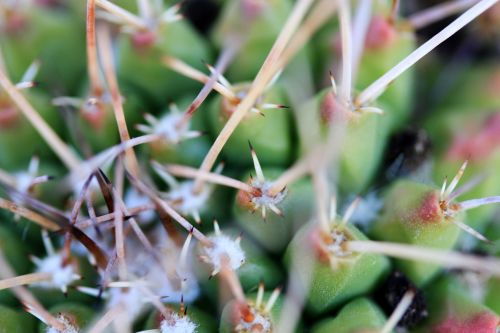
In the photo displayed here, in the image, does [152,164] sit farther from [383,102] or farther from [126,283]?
[383,102]

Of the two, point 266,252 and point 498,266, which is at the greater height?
point 266,252

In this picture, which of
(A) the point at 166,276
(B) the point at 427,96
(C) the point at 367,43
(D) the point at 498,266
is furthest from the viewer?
(B) the point at 427,96

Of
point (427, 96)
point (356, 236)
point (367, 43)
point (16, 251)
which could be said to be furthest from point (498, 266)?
point (16, 251)

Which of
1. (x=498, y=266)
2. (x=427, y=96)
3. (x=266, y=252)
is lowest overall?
(x=498, y=266)

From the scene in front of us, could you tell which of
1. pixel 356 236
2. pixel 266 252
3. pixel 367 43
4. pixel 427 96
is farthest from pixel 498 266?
pixel 427 96

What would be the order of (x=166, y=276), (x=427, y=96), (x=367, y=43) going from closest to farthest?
(x=166, y=276), (x=367, y=43), (x=427, y=96)

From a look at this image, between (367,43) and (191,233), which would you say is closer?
(191,233)

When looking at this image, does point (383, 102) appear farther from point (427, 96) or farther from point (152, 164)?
point (152, 164)
